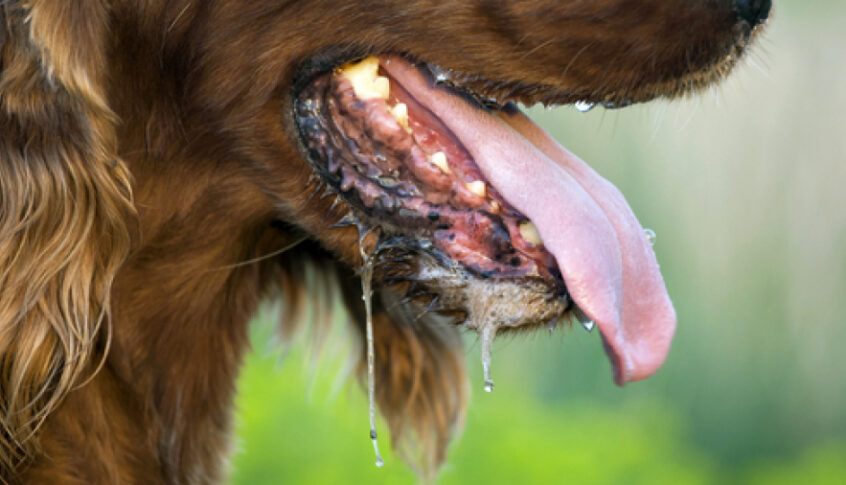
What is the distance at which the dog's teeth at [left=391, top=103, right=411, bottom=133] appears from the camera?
5.68ft

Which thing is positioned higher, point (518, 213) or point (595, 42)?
point (595, 42)

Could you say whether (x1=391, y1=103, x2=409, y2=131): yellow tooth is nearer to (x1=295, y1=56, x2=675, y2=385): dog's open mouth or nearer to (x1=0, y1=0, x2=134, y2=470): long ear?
(x1=295, y1=56, x2=675, y2=385): dog's open mouth

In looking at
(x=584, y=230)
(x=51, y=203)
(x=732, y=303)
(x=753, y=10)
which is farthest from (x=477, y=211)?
(x=732, y=303)

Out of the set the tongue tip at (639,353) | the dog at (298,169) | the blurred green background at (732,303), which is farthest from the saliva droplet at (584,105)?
the blurred green background at (732,303)

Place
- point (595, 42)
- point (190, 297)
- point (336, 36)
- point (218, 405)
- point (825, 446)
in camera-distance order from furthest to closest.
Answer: point (825, 446)
point (218, 405)
point (190, 297)
point (336, 36)
point (595, 42)

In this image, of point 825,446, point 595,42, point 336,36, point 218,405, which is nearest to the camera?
point 595,42

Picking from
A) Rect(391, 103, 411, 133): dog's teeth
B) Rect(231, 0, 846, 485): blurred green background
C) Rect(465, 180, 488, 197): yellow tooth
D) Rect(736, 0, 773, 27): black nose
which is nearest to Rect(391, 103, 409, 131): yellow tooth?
Rect(391, 103, 411, 133): dog's teeth

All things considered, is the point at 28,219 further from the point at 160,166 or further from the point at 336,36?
the point at 336,36

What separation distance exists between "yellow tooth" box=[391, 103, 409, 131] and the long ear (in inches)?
18.0

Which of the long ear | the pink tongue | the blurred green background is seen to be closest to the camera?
the long ear

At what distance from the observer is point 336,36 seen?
169 centimetres

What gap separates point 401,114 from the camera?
1.74 m

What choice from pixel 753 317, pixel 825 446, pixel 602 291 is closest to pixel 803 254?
pixel 753 317

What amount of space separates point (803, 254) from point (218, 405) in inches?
126
